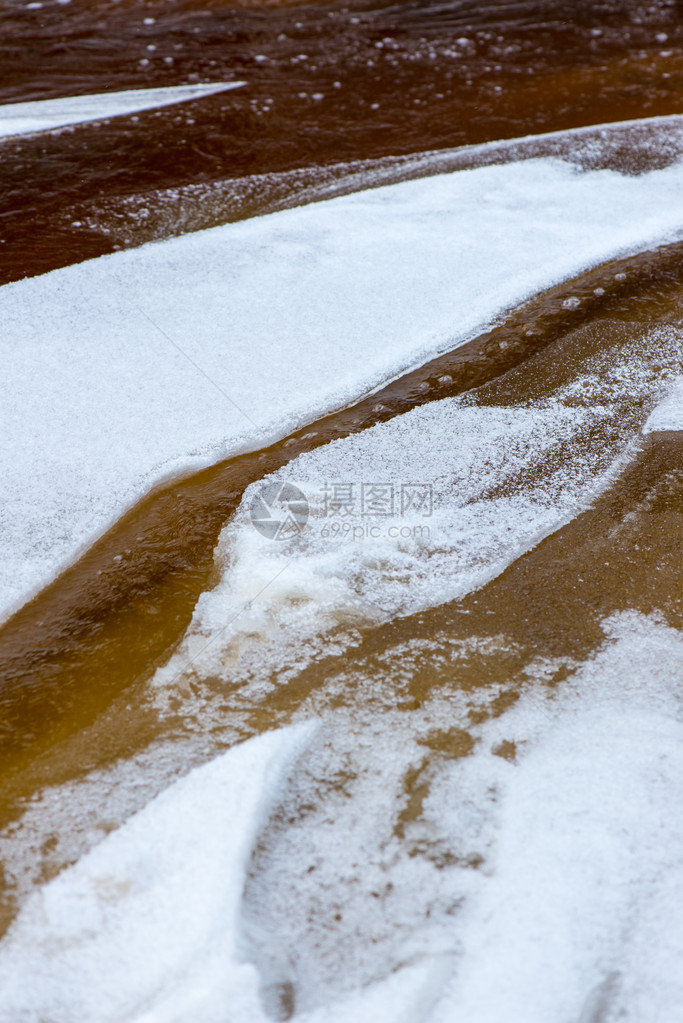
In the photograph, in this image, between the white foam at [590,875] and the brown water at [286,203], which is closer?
the white foam at [590,875]

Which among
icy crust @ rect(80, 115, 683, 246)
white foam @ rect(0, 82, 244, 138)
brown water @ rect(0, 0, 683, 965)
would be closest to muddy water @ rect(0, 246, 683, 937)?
brown water @ rect(0, 0, 683, 965)

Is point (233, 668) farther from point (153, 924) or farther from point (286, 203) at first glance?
point (286, 203)

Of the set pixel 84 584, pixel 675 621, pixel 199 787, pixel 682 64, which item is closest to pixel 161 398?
pixel 84 584

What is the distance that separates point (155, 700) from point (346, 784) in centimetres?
27

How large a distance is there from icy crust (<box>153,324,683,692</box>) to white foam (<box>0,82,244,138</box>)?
1913 mm

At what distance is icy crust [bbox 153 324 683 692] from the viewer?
42.2 inches

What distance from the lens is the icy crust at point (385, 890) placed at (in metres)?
0.72

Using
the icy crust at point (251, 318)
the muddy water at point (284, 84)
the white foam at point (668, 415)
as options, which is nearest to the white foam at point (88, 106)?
the muddy water at point (284, 84)

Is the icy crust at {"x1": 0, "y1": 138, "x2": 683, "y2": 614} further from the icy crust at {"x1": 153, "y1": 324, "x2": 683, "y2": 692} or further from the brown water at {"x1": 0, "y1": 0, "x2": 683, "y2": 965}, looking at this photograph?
the icy crust at {"x1": 153, "y1": 324, "x2": 683, "y2": 692}

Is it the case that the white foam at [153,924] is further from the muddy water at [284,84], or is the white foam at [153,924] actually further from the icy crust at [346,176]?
the icy crust at [346,176]

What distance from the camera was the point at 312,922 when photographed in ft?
2.55

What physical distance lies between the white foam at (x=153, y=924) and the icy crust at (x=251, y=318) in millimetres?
430

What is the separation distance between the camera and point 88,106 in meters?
2.72

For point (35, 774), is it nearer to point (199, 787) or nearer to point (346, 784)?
point (199, 787)
